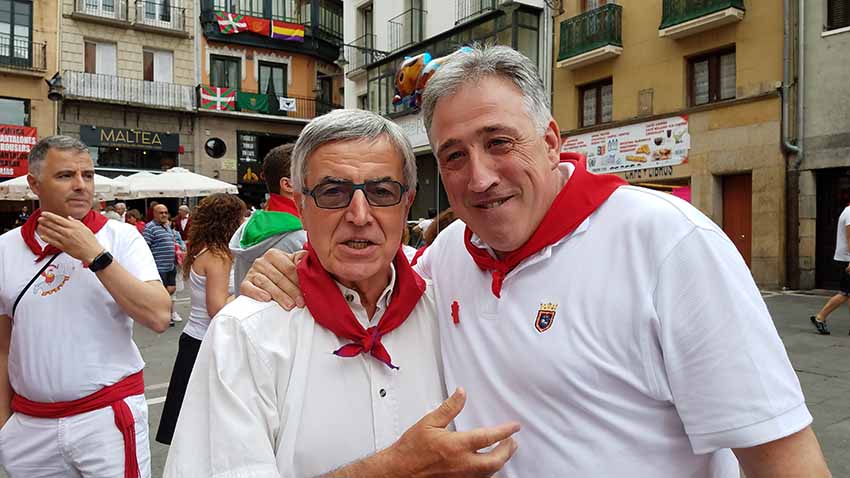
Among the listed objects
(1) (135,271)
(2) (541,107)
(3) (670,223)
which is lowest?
(1) (135,271)

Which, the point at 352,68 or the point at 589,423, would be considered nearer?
the point at 589,423

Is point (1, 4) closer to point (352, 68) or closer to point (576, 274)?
point (352, 68)

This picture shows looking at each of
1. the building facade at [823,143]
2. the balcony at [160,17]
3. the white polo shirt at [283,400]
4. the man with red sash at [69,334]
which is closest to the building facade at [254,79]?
the balcony at [160,17]

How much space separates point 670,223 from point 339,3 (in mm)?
33575

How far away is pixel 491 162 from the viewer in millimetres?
1814

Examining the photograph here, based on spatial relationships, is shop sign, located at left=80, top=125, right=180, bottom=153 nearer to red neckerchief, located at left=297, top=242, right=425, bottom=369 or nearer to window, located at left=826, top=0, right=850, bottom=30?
window, located at left=826, top=0, right=850, bottom=30

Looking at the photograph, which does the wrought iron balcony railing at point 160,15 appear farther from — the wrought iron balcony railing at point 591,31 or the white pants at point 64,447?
the white pants at point 64,447

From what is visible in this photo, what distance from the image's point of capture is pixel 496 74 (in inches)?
70.2

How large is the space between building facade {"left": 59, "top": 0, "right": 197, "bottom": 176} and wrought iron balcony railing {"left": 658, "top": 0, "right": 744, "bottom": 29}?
20274mm

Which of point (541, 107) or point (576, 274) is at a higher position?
point (541, 107)

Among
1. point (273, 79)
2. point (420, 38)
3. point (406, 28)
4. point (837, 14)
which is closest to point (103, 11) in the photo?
point (273, 79)

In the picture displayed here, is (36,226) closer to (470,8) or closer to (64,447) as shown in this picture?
(64,447)

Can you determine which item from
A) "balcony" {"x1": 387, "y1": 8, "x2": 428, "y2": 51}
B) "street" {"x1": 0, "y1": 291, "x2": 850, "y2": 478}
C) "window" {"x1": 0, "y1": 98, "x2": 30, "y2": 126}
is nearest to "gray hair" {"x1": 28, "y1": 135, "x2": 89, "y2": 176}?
"street" {"x1": 0, "y1": 291, "x2": 850, "y2": 478}

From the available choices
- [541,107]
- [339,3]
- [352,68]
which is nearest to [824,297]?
[541,107]
